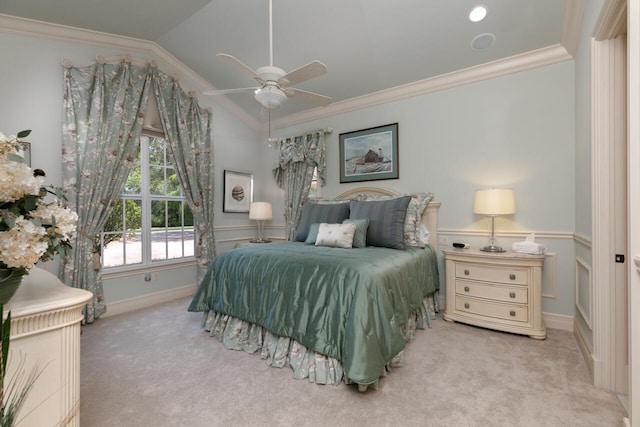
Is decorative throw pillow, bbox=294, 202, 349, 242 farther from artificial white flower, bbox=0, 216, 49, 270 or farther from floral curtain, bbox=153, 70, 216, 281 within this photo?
artificial white flower, bbox=0, 216, 49, 270

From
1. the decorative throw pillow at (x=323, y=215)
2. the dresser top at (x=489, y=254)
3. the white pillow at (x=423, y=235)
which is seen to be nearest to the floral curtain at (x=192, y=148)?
the decorative throw pillow at (x=323, y=215)

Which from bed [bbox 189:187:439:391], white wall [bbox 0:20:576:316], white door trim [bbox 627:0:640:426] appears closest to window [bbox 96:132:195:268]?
white wall [bbox 0:20:576:316]

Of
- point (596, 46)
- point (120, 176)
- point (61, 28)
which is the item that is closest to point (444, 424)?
point (596, 46)

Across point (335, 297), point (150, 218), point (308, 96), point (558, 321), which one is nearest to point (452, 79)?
point (308, 96)

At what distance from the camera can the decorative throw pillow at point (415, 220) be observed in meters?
3.09

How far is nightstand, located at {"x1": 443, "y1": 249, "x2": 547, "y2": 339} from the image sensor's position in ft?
8.20

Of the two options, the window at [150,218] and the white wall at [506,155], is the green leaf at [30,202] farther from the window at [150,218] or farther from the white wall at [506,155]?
the white wall at [506,155]

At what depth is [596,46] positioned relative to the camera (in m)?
1.87

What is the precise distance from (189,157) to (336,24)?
236cm

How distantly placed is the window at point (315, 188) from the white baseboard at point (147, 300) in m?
2.10

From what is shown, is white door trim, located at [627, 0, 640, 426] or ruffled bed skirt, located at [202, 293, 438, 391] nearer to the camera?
white door trim, located at [627, 0, 640, 426]

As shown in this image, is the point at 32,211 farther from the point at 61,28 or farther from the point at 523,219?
the point at 523,219

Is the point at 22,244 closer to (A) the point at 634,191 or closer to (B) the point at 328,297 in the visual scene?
(B) the point at 328,297

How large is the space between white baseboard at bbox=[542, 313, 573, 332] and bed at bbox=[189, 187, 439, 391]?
1.01 meters
